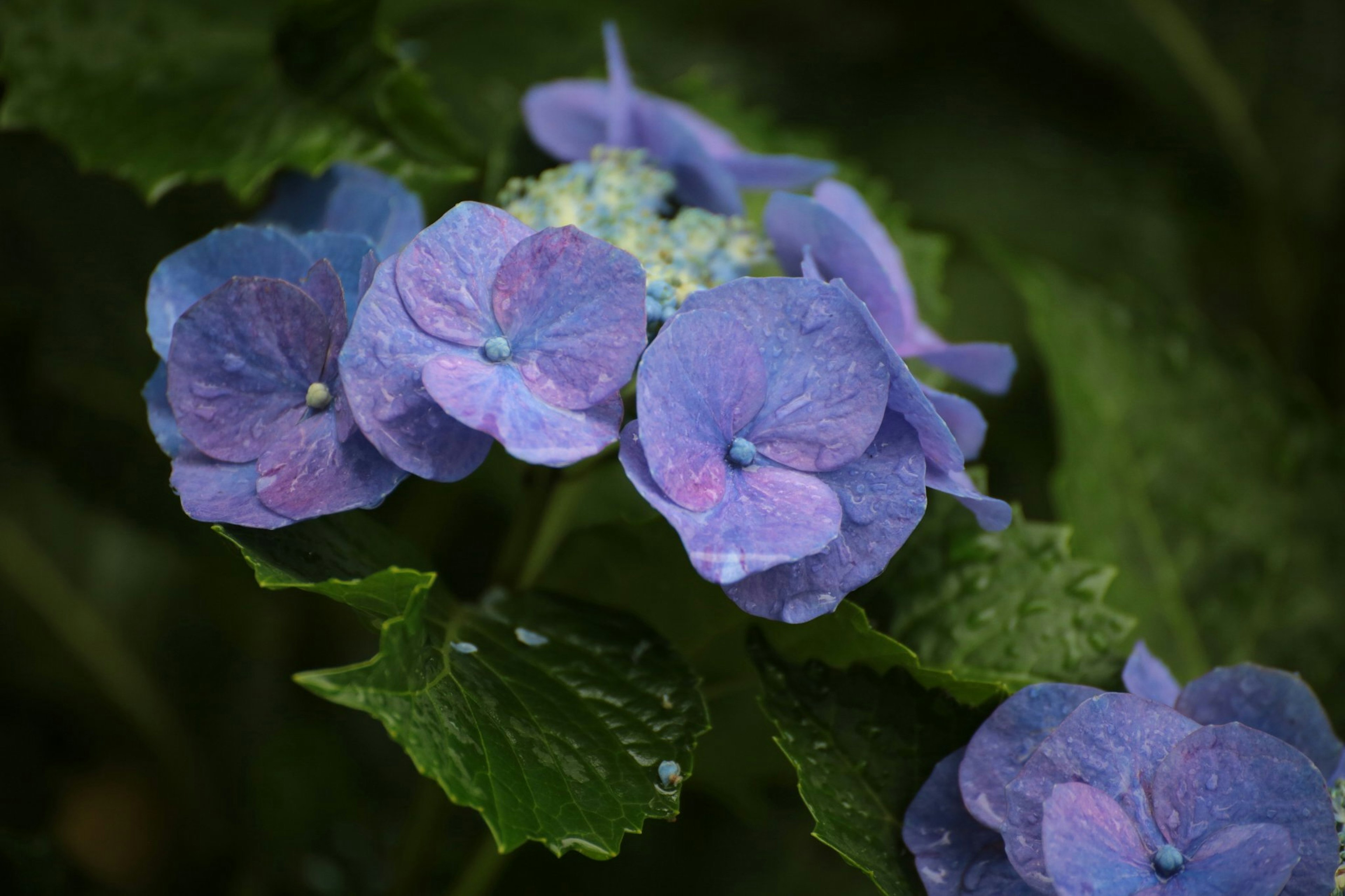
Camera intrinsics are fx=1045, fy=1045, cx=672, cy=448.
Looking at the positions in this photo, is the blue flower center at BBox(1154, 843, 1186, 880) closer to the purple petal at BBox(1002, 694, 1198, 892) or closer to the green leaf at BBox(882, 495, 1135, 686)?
the purple petal at BBox(1002, 694, 1198, 892)

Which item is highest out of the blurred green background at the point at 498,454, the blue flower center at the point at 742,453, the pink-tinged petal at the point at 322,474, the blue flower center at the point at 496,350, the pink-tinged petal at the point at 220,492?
the blue flower center at the point at 496,350

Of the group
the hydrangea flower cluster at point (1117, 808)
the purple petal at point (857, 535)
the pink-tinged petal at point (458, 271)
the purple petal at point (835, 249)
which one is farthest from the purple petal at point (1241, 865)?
the pink-tinged petal at point (458, 271)

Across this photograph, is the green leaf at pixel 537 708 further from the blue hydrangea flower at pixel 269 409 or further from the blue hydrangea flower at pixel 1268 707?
the blue hydrangea flower at pixel 1268 707

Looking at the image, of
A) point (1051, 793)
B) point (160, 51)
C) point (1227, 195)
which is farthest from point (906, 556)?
point (1227, 195)

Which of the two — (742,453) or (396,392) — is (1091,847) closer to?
(742,453)

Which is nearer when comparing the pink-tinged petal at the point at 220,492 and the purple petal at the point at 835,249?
the pink-tinged petal at the point at 220,492

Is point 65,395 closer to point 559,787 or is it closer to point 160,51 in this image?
point 160,51

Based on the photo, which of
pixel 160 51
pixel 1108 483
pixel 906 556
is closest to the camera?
pixel 906 556
